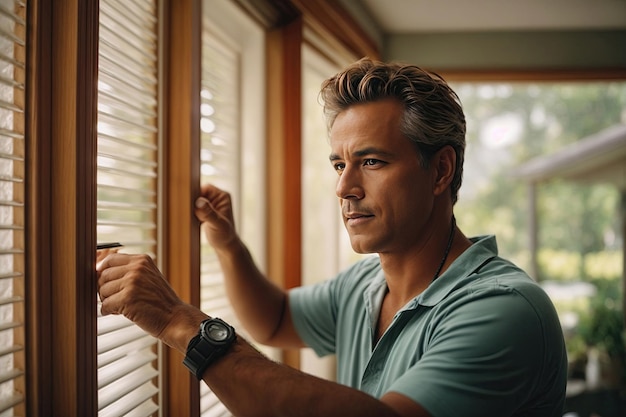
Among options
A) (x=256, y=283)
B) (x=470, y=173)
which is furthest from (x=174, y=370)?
(x=470, y=173)

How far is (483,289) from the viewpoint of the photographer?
132 centimetres

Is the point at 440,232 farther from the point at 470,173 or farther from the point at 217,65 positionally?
the point at 470,173

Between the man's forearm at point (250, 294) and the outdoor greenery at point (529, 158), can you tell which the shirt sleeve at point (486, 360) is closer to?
the man's forearm at point (250, 294)

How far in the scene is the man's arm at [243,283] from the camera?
173 centimetres

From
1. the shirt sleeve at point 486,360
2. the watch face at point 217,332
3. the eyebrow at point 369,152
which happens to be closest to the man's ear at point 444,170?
the eyebrow at point 369,152

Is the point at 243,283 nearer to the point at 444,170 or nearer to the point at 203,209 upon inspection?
the point at 203,209

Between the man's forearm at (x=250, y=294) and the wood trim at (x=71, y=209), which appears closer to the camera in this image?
the wood trim at (x=71, y=209)

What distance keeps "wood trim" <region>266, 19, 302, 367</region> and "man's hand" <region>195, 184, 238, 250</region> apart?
71 centimetres

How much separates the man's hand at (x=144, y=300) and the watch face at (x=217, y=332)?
33mm

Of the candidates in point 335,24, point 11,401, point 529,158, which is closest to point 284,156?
point 335,24

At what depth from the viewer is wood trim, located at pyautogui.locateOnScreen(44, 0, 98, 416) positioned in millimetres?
1191

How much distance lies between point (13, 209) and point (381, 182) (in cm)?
82

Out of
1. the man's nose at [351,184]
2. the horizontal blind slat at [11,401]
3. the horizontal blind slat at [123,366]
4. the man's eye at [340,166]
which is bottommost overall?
the horizontal blind slat at [123,366]

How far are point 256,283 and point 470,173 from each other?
1156 cm
